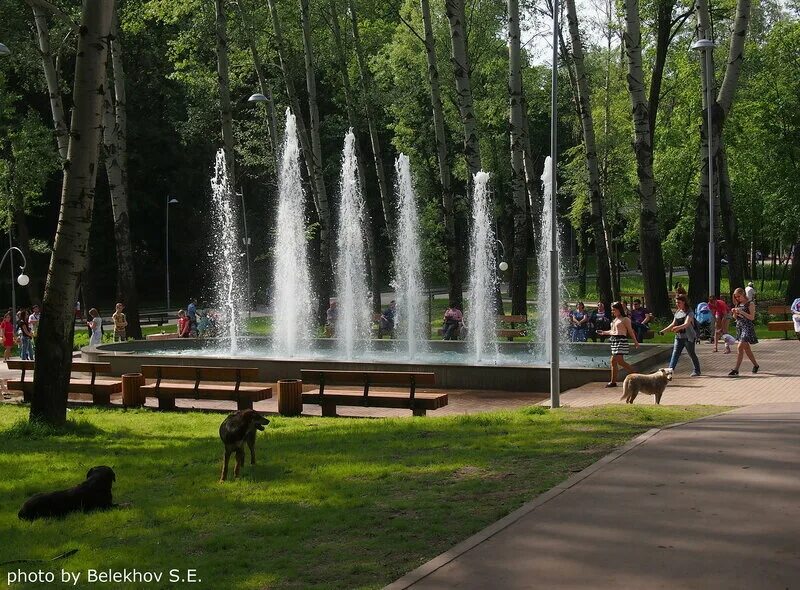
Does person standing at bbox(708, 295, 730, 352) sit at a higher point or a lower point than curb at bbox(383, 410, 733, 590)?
higher

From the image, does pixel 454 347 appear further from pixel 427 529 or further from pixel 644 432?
pixel 427 529

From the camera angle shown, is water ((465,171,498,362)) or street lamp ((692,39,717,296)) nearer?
water ((465,171,498,362))

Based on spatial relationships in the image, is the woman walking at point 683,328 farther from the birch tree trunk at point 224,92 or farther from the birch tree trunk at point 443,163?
the birch tree trunk at point 224,92

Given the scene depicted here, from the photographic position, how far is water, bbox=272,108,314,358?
26.5 metres

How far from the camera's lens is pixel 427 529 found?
7516 millimetres

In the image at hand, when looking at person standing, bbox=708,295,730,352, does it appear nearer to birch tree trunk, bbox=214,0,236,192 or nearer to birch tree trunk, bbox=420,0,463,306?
birch tree trunk, bbox=420,0,463,306

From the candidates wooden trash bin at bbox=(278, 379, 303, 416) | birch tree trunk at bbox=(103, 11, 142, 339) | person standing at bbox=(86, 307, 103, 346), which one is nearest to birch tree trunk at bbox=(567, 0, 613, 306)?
birch tree trunk at bbox=(103, 11, 142, 339)

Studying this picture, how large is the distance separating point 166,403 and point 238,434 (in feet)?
28.1

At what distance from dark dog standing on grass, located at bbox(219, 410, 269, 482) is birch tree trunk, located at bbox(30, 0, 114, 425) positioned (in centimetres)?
501

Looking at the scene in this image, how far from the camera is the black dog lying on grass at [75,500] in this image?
8445mm

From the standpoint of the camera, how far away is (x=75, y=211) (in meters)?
14.1

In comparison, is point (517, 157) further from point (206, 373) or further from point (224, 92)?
point (206, 373)

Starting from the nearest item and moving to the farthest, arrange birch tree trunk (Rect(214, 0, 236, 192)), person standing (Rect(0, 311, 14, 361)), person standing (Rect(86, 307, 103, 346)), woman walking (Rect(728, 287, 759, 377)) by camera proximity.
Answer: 1. woman walking (Rect(728, 287, 759, 377))
2. person standing (Rect(0, 311, 14, 361))
3. birch tree trunk (Rect(214, 0, 236, 192))
4. person standing (Rect(86, 307, 103, 346))

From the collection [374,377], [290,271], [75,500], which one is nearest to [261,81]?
[290,271]
